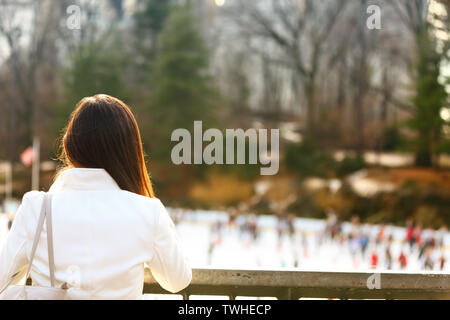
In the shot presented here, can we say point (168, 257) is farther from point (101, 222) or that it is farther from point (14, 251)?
point (14, 251)

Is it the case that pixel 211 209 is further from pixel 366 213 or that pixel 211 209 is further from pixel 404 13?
pixel 404 13

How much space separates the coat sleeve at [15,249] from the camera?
1549mm

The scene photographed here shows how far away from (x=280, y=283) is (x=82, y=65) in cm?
2482

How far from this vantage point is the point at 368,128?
25.3 meters

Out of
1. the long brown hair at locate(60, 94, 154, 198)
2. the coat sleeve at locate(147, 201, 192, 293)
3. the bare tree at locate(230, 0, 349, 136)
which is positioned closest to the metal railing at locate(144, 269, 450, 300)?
the coat sleeve at locate(147, 201, 192, 293)

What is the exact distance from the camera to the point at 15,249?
5.15 ft

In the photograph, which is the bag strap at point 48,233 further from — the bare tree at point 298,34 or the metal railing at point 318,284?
the bare tree at point 298,34

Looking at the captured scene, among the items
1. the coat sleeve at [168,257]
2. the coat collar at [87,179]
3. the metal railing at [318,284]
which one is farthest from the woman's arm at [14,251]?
the metal railing at [318,284]

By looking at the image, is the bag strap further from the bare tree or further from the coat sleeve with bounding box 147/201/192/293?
the bare tree

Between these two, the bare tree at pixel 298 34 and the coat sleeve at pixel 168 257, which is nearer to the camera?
the coat sleeve at pixel 168 257

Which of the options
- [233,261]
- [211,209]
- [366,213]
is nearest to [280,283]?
[233,261]

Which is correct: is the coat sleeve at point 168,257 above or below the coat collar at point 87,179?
below

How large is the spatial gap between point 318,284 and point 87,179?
1028mm

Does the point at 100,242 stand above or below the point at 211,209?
above
